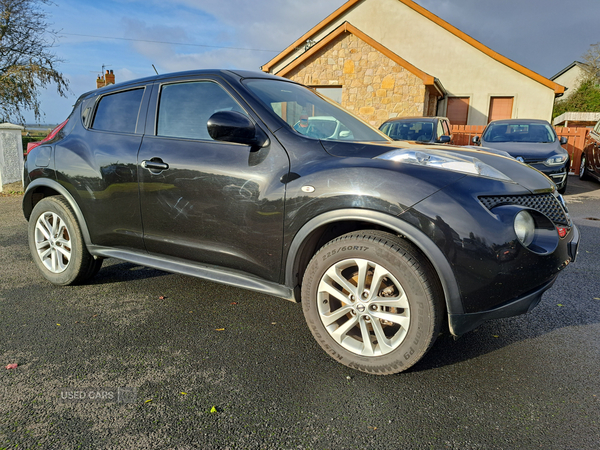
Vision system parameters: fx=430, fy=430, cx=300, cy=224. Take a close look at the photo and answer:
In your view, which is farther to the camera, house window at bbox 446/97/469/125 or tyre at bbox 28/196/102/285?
house window at bbox 446/97/469/125

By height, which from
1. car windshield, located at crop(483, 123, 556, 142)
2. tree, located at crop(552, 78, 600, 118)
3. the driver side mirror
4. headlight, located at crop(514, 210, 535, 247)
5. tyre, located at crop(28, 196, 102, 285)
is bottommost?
tyre, located at crop(28, 196, 102, 285)

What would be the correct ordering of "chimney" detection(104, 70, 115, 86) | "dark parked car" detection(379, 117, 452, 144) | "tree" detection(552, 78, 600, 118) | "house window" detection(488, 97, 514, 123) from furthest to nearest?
1. "tree" detection(552, 78, 600, 118)
2. "house window" detection(488, 97, 514, 123)
3. "chimney" detection(104, 70, 115, 86)
4. "dark parked car" detection(379, 117, 452, 144)

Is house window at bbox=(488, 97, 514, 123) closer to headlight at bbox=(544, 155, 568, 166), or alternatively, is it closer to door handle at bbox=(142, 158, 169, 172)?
headlight at bbox=(544, 155, 568, 166)

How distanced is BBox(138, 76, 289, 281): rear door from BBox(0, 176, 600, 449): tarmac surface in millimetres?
559

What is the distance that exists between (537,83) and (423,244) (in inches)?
840

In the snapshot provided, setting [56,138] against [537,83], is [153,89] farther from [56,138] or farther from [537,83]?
[537,83]

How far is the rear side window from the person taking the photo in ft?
11.2

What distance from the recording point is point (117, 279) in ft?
13.7

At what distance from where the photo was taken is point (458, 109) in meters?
21.0

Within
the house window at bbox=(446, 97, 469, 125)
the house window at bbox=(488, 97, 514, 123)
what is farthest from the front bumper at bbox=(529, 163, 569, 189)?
the house window at bbox=(446, 97, 469, 125)

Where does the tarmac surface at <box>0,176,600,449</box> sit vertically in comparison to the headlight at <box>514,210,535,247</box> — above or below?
below

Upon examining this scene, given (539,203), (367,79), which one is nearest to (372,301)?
(539,203)

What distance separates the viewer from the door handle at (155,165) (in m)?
3.06

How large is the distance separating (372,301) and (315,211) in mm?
605
